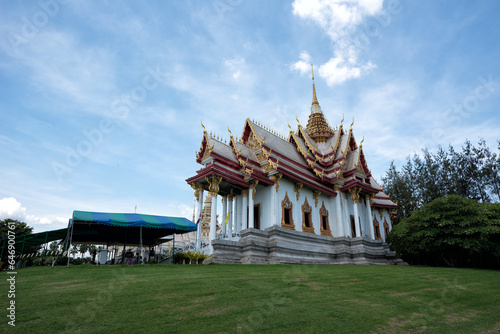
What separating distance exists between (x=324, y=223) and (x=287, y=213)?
3712 mm

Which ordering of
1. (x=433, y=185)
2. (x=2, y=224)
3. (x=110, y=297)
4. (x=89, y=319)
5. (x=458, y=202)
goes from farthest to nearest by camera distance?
(x=2, y=224) < (x=433, y=185) < (x=458, y=202) < (x=110, y=297) < (x=89, y=319)

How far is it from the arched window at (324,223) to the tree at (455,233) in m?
3.98

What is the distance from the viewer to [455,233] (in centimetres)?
1677

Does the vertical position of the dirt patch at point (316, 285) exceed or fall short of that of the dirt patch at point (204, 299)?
it exceeds it

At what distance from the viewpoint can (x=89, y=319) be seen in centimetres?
528

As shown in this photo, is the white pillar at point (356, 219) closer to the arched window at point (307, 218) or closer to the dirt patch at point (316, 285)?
the arched window at point (307, 218)

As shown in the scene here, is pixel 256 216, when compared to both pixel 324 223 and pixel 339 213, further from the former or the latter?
pixel 339 213

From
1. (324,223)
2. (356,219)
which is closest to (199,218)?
(324,223)

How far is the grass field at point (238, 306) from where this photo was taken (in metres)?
5.21

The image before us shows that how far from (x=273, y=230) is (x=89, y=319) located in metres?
13.3

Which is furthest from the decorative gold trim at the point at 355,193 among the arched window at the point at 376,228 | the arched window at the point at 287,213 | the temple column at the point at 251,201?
the temple column at the point at 251,201

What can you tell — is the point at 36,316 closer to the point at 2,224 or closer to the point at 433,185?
the point at 433,185

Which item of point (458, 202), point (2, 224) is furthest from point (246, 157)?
point (2, 224)

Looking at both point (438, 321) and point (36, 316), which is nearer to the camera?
point (36, 316)
